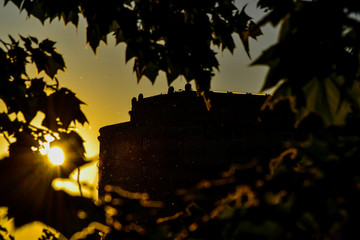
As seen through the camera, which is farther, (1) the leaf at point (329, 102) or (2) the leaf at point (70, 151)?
(2) the leaf at point (70, 151)

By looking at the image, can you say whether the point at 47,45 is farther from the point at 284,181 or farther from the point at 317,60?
the point at 284,181

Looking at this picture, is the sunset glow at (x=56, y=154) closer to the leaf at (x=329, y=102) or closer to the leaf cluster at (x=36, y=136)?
the leaf cluster at (x=36, y=136)

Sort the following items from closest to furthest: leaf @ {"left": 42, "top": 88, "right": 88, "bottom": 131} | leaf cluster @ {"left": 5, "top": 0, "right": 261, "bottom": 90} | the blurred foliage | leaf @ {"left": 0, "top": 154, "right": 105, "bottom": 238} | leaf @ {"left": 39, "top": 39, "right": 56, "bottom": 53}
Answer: the blurred foliage, leaf @ {"left": 0, "top": 154, "right": 105, "bottom": 238}, leaf cluster @ {"left": 5, "top": 0, "right": 261, "bottom": 90}, leaf @ {"left": 42, "top": 88, "right": 88, "bottom": 131}, leaf @ {"left": 39, "top": 39, "right": 56, "bottom": 53}

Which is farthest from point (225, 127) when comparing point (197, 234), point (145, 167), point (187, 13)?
point (197, 234)

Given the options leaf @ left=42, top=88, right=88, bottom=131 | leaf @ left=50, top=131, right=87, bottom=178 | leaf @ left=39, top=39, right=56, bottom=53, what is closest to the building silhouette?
leaf @ left=39, top=39, right=56, bottom=53

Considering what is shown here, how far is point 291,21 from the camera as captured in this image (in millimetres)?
1286

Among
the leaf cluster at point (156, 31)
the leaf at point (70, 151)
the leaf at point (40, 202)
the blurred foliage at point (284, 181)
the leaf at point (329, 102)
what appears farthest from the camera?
the leaf cluster at point (156, 31)

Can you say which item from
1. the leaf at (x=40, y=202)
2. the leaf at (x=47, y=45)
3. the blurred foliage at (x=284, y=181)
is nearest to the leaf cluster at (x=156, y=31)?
the leaf at (x=47, y=45)

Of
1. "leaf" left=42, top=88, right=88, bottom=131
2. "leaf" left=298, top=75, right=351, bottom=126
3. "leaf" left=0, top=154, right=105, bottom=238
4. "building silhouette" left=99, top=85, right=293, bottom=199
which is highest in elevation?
"building silhouette" left=99, top=85, right=293, bottom=199

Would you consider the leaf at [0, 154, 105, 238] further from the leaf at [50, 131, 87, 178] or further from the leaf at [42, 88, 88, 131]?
the leaf at [42, 88, 88, 131]

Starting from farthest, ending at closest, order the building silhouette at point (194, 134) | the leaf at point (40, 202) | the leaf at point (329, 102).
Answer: the building silhouette at point (194, 134), the leaf at point (329, 102), the leaf at point (40, 202)

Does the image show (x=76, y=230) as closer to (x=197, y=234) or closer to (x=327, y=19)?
(x=197, y=234)

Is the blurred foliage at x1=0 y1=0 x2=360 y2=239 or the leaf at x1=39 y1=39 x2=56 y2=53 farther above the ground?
the leaf at x1=39 y1=39 x2=56 y2=53

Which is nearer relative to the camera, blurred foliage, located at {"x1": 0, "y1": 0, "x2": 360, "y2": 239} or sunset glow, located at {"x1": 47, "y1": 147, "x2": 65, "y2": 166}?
blurred foliage, located at {"x1": 0, "y1": 0, "x2": 360, "y2": 239}
